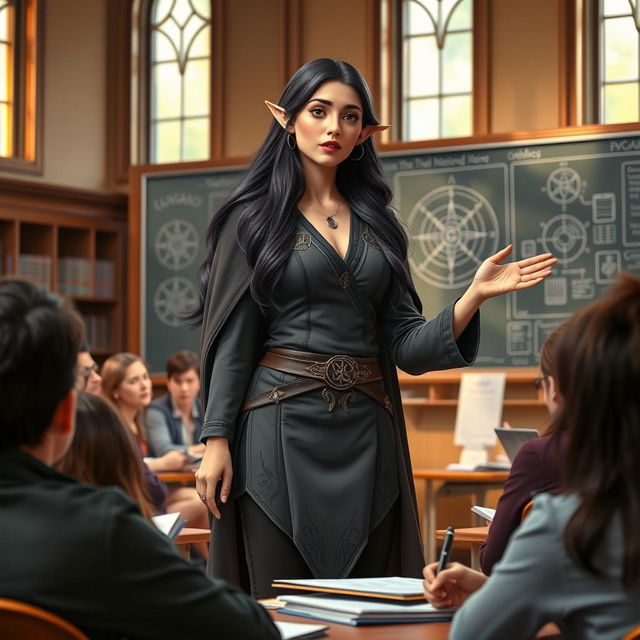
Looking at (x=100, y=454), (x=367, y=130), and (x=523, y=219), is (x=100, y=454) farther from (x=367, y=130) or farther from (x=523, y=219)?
(x=523, y=219)

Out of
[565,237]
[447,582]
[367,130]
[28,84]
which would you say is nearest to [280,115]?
[367,130]

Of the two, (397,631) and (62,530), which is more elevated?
(62,530)

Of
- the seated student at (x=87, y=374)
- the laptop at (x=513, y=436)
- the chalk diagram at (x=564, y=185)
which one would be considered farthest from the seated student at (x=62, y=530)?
the chalk diagram at (x=564, y=185)

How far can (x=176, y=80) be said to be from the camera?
926cm

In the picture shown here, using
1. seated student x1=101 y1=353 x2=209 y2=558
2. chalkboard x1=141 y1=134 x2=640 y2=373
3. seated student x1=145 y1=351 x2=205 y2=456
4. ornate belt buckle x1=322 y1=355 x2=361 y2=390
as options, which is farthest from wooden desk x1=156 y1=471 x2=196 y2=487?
ornate belt buckle x1=322 y1=355 x2=361 y2=390

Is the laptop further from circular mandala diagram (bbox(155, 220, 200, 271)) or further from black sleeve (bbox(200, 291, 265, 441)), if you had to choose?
circular mandala diagram (bbox(155, 220, 200, 271))

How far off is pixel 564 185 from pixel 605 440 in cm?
628

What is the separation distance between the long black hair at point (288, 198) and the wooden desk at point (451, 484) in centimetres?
350

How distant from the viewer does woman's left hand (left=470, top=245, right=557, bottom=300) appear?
8.07ft

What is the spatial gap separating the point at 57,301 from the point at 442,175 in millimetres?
6485

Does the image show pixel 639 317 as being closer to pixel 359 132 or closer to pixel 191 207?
pixel 359 132

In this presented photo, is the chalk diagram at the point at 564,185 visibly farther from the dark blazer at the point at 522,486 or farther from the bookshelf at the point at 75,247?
the dark blazer at the point at 522,486

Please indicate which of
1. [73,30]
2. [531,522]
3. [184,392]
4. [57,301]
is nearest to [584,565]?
[531,522]

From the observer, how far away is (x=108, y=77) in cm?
942
